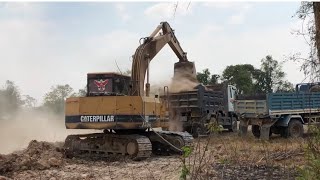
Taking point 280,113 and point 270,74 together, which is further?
point 270,74

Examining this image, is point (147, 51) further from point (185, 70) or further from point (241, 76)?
point (241, 76)

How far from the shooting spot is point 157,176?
8.96m

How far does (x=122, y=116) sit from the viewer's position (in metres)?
11.8

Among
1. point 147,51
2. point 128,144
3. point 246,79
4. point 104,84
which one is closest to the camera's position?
point 128,144

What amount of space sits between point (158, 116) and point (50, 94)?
1777 inches

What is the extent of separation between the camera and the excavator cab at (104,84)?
12.2 meters

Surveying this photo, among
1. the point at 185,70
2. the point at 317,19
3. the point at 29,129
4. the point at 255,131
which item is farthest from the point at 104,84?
the point at 29,129

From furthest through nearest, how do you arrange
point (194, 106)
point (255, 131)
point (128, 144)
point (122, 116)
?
1. point (255, 131)
2. point (194, 106)
3. point (128, 144)
4. point (122, 116)

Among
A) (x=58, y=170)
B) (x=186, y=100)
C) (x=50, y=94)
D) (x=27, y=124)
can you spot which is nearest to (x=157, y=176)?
(x=58, y=170)

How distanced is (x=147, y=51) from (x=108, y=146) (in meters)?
3.13

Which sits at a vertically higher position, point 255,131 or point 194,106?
point 194,106

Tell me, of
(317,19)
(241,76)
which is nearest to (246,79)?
(241,76)

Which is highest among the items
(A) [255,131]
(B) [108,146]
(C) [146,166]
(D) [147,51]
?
(D) [147,51]

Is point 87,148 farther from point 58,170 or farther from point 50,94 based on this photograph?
point 50,94
